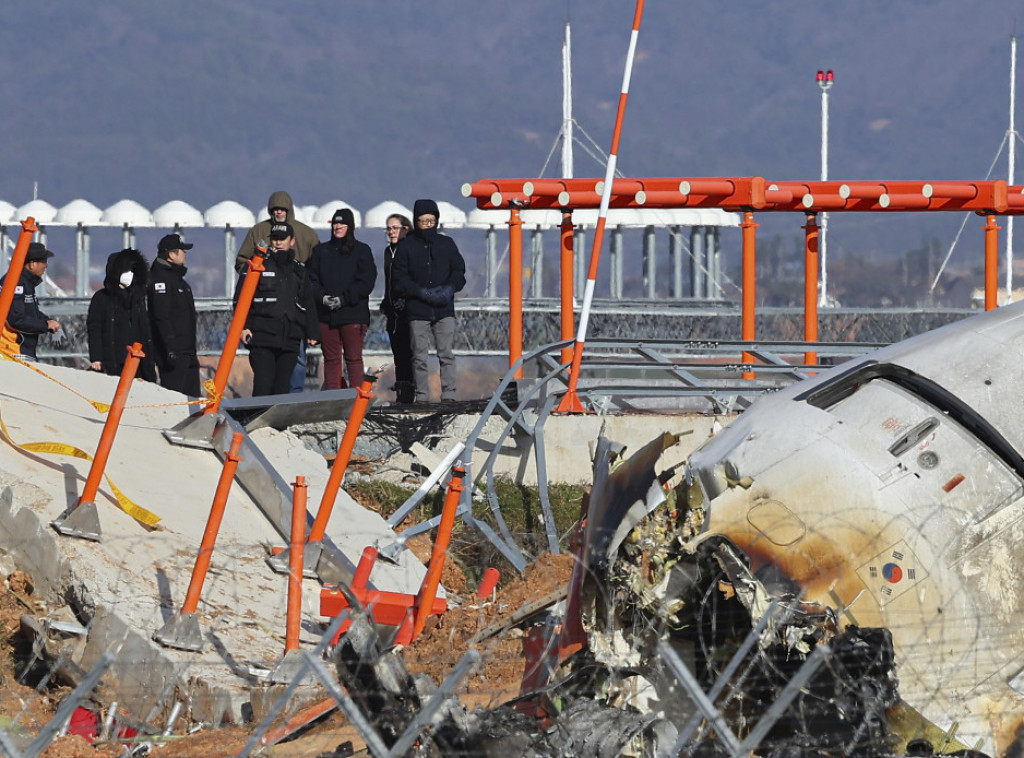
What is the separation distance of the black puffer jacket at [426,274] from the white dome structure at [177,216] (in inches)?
1060

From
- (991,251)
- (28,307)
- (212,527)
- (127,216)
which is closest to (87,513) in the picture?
(212,527)

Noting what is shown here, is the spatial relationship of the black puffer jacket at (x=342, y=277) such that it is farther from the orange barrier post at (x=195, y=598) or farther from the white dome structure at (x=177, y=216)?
the white dome structure at (x=177, y=216)

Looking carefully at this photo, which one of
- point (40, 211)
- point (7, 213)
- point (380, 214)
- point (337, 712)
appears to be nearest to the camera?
point (337, 712)

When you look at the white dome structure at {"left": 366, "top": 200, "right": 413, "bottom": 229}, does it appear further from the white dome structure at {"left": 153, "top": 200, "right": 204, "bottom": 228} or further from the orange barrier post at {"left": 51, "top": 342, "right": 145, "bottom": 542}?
the orange barrier post at {"left": 51, "top": 342, "right": 145, "bottom": 542}

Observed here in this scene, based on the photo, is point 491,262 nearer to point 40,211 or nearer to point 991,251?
point 40,211

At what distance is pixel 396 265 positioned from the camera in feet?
45.4

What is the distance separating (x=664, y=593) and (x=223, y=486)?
8.05 ft

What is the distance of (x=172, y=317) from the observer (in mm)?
12883

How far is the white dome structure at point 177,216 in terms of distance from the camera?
40.1m

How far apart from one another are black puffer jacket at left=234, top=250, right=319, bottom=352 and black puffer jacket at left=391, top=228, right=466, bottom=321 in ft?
3.87

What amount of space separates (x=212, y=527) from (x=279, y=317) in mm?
4523

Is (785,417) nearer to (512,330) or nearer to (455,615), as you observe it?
(455,615)

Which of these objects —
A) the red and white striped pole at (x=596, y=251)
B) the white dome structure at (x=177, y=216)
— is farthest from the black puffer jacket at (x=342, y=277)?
the white dome structure at (x=177, y=216)

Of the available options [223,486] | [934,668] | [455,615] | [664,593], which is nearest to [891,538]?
[934,668]
